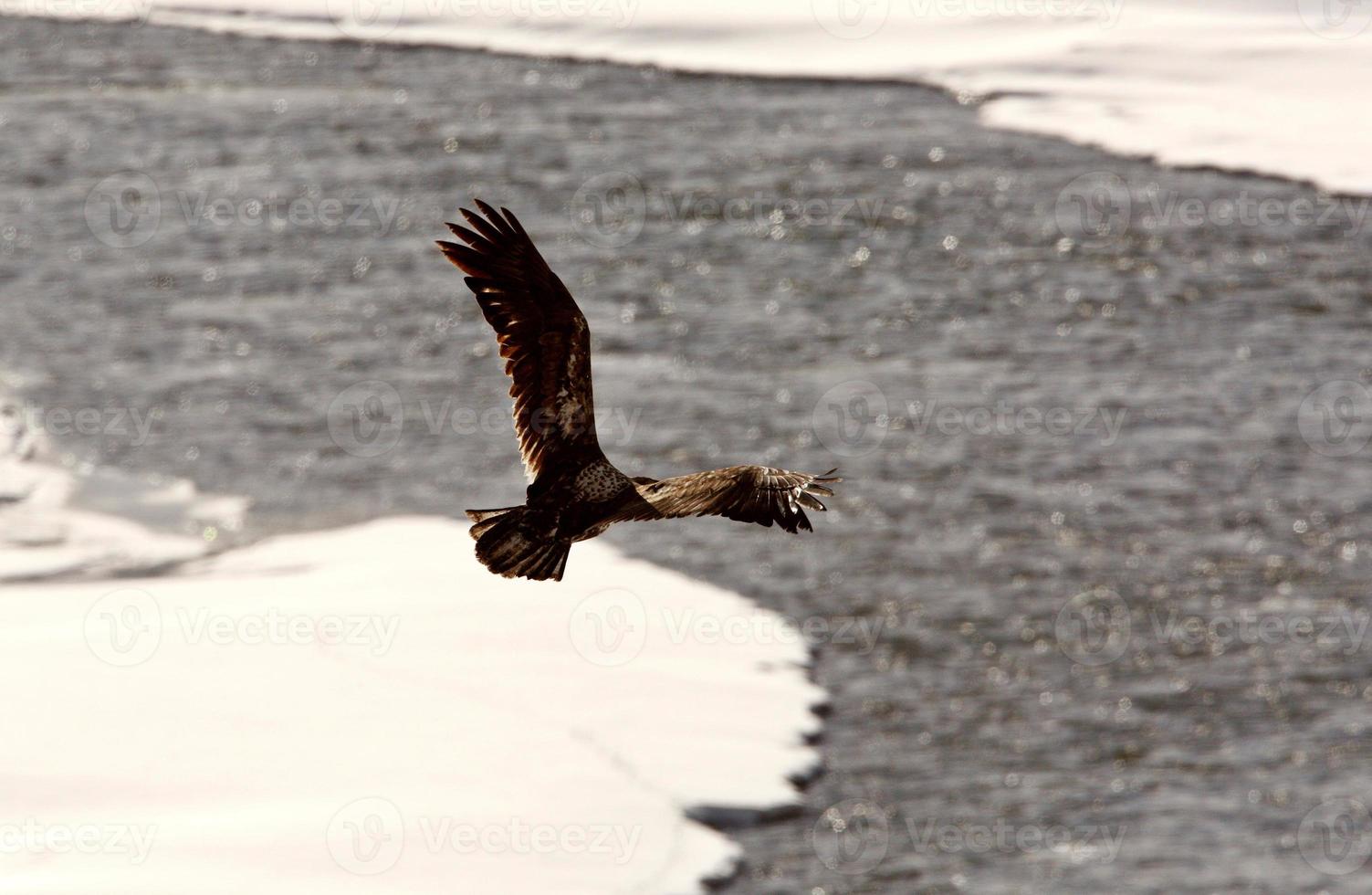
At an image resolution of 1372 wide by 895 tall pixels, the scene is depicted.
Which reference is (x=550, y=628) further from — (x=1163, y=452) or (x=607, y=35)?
(x=607, y=35)

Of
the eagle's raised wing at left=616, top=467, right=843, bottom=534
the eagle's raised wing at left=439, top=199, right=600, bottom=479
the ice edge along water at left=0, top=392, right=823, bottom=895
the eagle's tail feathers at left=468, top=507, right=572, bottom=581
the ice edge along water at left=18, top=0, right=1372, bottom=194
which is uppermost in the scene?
the ice edge along water at left=18, top=0, right=1372, bottom=194

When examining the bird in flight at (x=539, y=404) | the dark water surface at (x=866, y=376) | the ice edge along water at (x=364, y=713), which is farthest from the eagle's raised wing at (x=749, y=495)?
the dark water surface at (x=866, y=376)

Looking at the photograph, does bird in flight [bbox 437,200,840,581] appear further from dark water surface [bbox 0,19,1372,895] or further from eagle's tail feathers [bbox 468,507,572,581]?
dark water surface [bbox 0,19,1372,895]

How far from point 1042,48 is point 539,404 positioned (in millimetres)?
26423

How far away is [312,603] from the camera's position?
20609mm

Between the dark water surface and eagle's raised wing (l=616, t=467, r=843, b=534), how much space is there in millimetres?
10698

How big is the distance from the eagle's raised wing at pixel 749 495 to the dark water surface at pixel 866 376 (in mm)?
10698

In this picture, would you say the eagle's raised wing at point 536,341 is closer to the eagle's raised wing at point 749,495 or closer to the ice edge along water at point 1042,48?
the eagle's raised wing at point 749,495

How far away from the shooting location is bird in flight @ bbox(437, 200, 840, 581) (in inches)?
307

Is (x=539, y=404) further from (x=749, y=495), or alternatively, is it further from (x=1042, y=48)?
(x=1042, y=48)

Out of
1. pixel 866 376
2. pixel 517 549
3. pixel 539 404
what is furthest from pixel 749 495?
pixel 866 376

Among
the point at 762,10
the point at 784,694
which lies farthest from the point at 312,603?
the point at 762,10

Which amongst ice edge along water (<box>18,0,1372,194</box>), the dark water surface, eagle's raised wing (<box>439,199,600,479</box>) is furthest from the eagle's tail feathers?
ice edge along water (<box>18,0,1372,194</box>)

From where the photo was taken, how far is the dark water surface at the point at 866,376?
19.5 metres
